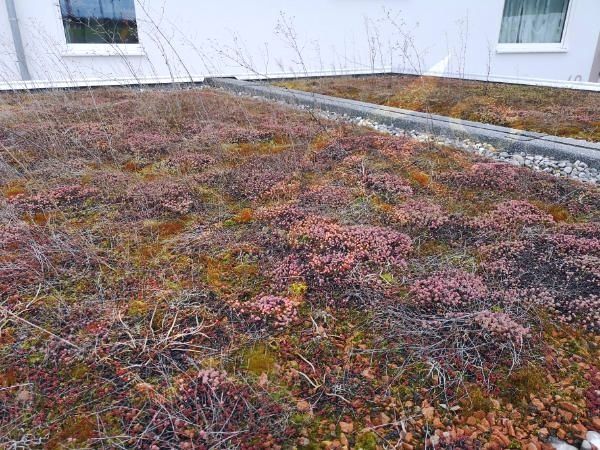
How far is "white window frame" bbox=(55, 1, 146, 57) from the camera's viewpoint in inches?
335

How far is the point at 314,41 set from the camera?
1127 cm

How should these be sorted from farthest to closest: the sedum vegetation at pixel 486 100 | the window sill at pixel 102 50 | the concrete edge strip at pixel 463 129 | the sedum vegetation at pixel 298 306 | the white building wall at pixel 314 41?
the white building wall at pixel 314 41, the window sill at pixel 102 50, the sedum vegetation at pixel 486 100, the concrete edge strip at pixel 463 129, the sedum vegetation at pixel 298 306

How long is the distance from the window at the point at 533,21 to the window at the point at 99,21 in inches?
386

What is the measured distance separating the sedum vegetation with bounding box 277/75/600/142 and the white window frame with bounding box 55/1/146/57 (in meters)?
3.45

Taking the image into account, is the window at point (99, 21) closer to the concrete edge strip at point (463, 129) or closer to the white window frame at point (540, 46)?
the concrete edge strip at point (463, 129)

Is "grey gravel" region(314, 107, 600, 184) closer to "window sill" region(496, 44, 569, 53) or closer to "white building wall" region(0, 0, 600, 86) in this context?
"white building wall" region(0, 0, 600, 86)

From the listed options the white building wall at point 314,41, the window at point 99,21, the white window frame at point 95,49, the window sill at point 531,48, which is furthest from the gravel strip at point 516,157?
the window sill at point 531,48

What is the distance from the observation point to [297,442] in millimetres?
1744

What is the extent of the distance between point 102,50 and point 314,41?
5266 mm

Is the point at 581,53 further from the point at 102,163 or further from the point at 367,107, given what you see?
the point at 102,163

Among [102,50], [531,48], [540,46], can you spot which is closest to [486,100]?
[531,48]

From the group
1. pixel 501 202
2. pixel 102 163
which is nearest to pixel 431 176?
pixel 501 202

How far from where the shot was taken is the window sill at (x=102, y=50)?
8654 millimetres

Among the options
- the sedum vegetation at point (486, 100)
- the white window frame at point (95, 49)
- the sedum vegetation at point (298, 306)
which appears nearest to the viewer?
the sedum vegetation at point (298, 306)
